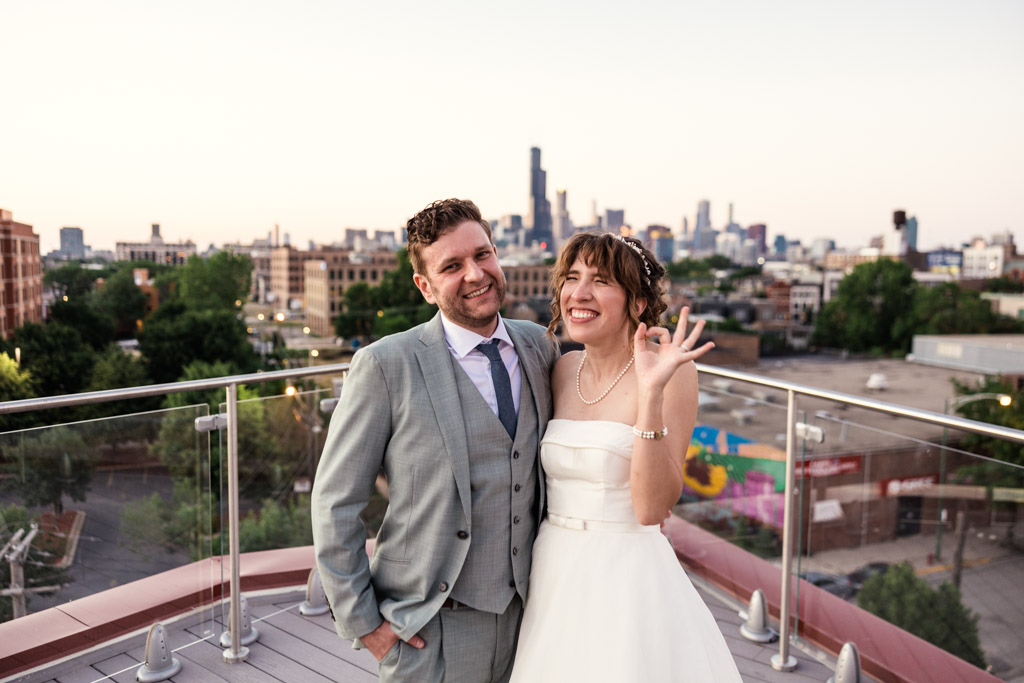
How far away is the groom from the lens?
5.17ft

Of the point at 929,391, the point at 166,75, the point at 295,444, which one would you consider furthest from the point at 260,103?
the point at 295,444

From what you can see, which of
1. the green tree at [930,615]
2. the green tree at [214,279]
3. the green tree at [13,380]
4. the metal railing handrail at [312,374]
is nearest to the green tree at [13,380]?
the green tree at [13,380]

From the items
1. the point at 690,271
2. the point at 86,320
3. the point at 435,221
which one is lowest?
the point at 86,320

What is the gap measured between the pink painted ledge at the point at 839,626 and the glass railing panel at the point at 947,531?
3 cm

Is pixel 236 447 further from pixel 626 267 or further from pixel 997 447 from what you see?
pixel 997 447

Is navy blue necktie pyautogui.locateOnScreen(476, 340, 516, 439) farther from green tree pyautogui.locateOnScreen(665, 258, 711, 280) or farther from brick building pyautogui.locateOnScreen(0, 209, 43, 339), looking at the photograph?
green tree pyautogui.locateOnScreen(665, 258, 711, 280)

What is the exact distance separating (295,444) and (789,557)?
2381 mm

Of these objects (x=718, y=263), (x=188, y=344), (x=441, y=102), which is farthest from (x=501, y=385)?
(x=718, y=263)

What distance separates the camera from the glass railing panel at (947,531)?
8.32 feet

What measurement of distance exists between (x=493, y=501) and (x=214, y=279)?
7636 centimetres

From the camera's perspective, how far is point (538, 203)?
168125 mm

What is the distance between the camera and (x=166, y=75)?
235 feet

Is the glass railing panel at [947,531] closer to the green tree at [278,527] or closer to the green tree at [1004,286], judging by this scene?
the green tree at [278,527]

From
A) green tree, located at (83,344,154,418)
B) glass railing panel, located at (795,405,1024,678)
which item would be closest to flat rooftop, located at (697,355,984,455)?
glass railing panel, located at (795,405,1024,678)
